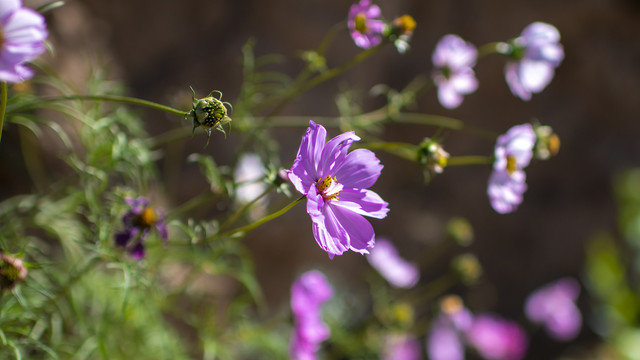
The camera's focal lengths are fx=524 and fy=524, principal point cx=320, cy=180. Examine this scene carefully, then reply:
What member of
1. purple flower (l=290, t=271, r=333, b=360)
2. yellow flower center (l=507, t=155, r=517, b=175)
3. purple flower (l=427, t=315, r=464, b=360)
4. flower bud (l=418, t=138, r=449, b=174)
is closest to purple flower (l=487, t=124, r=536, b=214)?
yellow flower center (l=507, t=155, r=517, b=175)

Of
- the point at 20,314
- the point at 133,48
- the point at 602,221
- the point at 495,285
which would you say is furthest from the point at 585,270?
the point at 20,314

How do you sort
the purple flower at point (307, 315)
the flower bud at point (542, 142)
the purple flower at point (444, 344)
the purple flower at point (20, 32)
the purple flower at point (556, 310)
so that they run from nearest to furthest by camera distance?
the purple flower at point (20, 32) → the flower bud at point (542, 142) → the purple flower at point (307, 315) → the purple flower at point (444, 344) → the purple flower at point (556, 310)

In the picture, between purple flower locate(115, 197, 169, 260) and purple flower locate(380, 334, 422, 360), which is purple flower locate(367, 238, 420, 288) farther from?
purple flower locate(115, 197, 169, 260)

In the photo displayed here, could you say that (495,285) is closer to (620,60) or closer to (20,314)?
(620,60)

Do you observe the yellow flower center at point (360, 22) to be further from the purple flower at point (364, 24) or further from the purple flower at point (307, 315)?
the purple flower at point (307, 315)

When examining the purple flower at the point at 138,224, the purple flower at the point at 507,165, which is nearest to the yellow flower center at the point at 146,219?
the purple flower at the point at 138,224

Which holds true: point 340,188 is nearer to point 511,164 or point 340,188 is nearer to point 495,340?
point 511,164

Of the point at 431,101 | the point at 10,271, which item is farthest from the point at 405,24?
the point at 431,101
